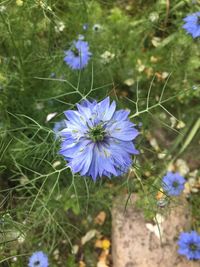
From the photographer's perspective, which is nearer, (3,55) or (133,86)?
(3,55)

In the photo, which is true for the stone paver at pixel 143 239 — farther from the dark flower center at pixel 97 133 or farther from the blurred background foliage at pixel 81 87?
the dark flower center at pixel 97 133

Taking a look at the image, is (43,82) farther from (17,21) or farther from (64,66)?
(17,21)

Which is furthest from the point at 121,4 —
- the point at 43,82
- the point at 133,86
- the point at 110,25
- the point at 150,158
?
Answer: the point at 150,158

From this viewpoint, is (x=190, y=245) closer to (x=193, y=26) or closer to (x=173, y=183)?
(x=173, y=183)

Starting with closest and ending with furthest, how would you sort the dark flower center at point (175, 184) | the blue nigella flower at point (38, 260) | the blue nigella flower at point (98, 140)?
the blue nigella flower at point (98, 140) < the blue nigella flower at point (38, 260) < the dark flower center at point (175, 184)

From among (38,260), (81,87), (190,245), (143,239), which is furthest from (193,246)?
(81,87)

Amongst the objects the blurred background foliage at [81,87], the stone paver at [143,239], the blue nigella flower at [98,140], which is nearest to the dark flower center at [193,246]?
the stone paver at [143,239]

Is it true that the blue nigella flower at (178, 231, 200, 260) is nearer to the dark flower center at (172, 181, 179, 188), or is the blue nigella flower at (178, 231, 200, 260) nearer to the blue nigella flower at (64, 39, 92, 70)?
the dark flower center at (172, 181, 179, 188)
